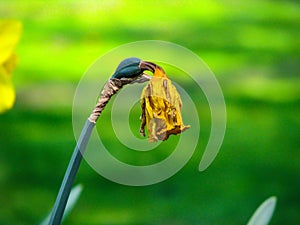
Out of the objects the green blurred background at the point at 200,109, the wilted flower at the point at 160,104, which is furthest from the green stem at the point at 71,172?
the green blurred background at the point at 200,109

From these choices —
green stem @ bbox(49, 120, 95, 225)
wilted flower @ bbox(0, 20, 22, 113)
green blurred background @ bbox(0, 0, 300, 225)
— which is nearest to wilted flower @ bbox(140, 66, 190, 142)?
green stem @ bbox(49, 120, 95, 225)

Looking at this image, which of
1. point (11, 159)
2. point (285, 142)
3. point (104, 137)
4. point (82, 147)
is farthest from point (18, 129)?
point (285, 142)

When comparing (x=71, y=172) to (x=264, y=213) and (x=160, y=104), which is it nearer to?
(x=160, y=104)

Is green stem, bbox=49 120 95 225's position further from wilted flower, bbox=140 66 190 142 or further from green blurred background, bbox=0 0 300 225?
green blurred background, bbox=0 0 300 225

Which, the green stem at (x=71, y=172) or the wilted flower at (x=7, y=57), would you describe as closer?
the wilted flower at (x=7, y=57)

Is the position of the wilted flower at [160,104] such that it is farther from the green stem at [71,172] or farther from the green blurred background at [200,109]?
the green blurred background at [200,109]

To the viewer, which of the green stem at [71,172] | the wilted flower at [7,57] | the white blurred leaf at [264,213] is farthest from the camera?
the white blurred leaf at [264,213]

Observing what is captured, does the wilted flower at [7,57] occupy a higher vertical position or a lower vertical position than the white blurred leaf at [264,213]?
higher
